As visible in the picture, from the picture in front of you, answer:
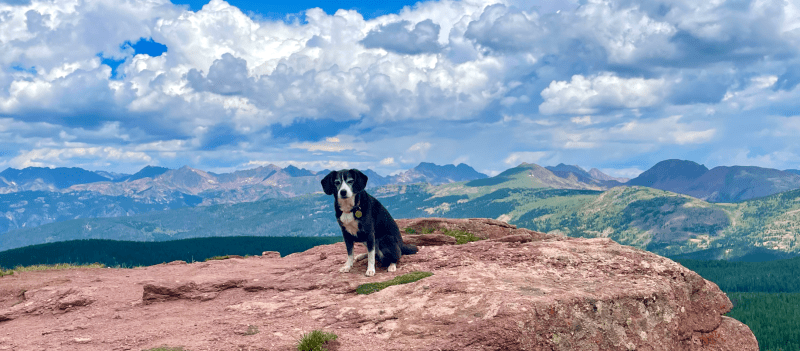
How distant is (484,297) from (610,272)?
5.57 meters

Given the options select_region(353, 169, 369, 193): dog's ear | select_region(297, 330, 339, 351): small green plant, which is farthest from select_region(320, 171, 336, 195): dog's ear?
select_region(297, 330, 339, 351): small green plant

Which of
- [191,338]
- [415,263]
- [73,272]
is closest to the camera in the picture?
[191,338]

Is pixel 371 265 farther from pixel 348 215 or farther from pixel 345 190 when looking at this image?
pixel 345 190

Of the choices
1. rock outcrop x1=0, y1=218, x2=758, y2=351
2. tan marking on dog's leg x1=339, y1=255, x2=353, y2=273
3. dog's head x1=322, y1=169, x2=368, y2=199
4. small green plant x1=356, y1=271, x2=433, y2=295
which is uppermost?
dog's head x1=322, y1=169, x2=368, y2=199

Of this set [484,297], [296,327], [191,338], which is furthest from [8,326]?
[484,297]

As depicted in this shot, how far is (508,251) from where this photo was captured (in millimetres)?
18406

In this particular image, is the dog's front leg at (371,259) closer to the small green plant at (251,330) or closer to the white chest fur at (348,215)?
the white chest fur at (348,215)

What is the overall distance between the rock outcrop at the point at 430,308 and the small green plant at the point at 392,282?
45cm

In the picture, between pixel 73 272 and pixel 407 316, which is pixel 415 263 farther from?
pixel 73 272

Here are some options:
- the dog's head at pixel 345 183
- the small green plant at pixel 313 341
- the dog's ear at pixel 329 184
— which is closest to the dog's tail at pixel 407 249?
the dog's head at pixel 345 183

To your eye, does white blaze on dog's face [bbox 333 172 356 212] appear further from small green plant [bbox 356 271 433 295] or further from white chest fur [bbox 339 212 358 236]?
small green plant [bbox 356 271 433 295]

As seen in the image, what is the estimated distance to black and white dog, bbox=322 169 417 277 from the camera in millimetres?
15633

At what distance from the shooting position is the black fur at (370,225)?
52.5ft

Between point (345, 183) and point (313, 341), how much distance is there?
5615 millimetres
